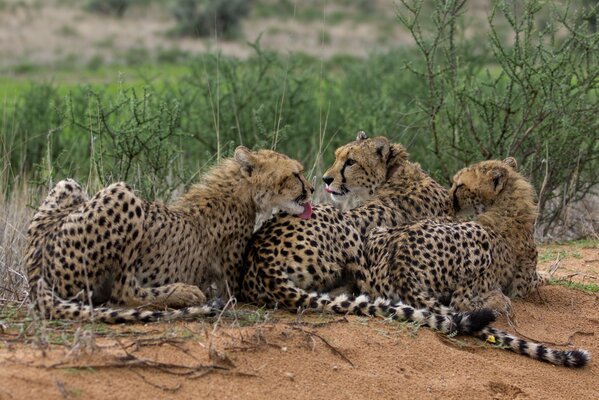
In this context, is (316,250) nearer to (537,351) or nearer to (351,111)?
(537,351)

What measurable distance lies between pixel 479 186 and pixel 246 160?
1.36 m

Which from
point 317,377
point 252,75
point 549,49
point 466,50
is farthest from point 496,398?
point 466,50

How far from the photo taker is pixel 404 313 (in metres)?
4.95

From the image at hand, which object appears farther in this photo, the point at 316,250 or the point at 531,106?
the point at 531,106

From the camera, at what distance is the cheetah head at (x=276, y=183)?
5.45 metres

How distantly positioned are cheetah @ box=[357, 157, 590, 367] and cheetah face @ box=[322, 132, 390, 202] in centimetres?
74

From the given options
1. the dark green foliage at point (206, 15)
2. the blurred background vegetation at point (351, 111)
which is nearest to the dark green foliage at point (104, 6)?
the dark green foliage at point (206, 15)

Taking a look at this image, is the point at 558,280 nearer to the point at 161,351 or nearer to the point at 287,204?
the point at 287,204

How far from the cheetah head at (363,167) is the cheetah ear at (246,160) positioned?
997mm

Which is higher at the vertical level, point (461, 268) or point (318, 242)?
point (318, 242)

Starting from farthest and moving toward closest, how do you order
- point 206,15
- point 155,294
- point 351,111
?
point 206,15 → point 351,111 → point 155,294

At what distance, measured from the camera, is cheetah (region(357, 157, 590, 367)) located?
203 inches

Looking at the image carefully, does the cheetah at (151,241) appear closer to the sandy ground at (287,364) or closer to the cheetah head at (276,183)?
the cheetah head at (276,183)

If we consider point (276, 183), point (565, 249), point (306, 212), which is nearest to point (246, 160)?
point (276, 183)
